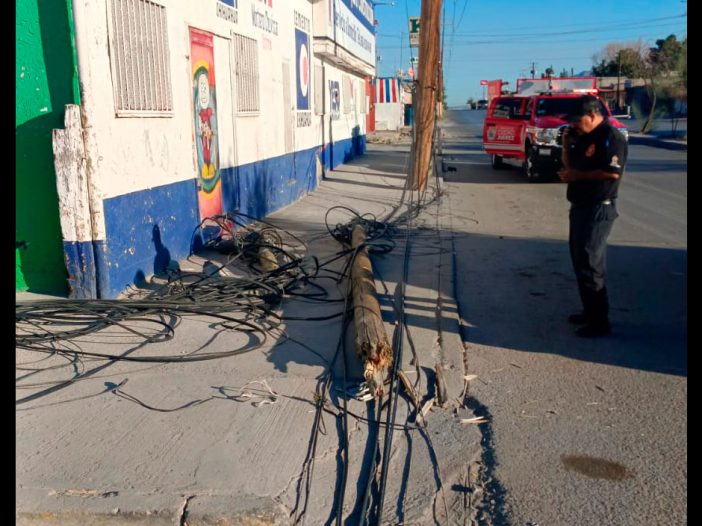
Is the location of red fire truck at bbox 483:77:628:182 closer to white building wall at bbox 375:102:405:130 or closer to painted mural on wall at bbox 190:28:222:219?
painted mural on wall at bbox 190:28:222:219

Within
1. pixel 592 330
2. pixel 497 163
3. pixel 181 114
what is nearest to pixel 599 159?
pixel 592 330

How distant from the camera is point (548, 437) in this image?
14.0ft

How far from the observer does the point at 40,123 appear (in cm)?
652

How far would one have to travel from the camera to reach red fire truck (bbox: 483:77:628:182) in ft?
57.8

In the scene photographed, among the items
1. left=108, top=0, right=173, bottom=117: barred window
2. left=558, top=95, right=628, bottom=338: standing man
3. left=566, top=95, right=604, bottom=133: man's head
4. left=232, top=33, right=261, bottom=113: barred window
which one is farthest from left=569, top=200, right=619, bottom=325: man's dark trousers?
left=232, top=33, right=261, bottom=113: barred window

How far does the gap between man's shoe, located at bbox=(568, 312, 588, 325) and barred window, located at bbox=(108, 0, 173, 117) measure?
493 cm

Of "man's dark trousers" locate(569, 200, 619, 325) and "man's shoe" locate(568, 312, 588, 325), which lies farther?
"man's shoe" locate(568, 312, 588, 325)

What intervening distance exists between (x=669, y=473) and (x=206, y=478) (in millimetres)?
2603

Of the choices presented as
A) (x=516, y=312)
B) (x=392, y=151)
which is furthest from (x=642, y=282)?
(x=392, y=151)

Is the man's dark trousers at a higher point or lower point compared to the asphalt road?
higher

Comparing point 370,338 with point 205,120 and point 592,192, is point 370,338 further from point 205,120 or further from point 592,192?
point 205,120

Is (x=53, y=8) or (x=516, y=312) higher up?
(x=53, y=8)

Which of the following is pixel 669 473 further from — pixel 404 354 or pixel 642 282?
pixel 642 282

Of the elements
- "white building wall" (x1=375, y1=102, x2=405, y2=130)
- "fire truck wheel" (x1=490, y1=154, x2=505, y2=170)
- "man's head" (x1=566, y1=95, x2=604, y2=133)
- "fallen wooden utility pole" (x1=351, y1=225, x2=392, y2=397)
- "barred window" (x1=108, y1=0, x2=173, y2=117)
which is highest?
"white building wall" (x1=375, y1=102, x2=405, y2=130)
